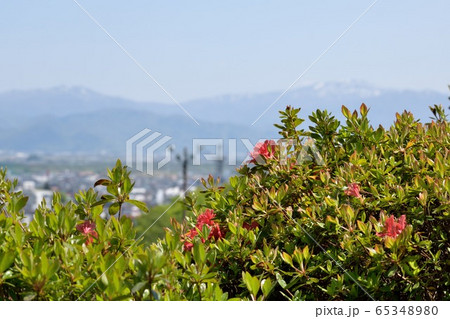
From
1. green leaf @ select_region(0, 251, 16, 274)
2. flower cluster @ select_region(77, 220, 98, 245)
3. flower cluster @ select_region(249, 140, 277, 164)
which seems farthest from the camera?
flower cluster @ select_region(249, 140, 277, 164)

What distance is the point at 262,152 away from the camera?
120 inches

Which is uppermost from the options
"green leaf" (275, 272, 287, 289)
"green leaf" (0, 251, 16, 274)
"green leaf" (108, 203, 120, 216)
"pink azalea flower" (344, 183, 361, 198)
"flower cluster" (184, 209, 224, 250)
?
"pink azalea flower" (344, 183, 361, 198)

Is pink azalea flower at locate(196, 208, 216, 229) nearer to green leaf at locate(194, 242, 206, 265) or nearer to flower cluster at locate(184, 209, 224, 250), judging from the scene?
flower cluster at locate(184, 209, 224, 250)

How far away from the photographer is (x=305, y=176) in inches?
114

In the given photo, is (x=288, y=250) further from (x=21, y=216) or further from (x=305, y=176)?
(x=21, y=216)

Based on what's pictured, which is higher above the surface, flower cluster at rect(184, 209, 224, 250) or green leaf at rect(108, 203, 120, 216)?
green leaf at rect(108, 203, 120, 216)

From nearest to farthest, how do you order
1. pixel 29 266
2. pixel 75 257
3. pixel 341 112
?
pixel 29 266 < pixel 75 257 < pixel 341 112

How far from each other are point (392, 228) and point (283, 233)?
0.53 m

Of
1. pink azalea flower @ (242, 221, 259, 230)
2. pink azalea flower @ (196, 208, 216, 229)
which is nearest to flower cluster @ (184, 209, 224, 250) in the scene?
pink azalea flower @ (196, 208, 216, 229)

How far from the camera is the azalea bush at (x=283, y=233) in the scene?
195 cm

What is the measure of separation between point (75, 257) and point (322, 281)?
1184mm

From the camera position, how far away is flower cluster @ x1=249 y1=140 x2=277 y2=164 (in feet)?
9.96

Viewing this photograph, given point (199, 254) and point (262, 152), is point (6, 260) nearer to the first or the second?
point (199, 254)
